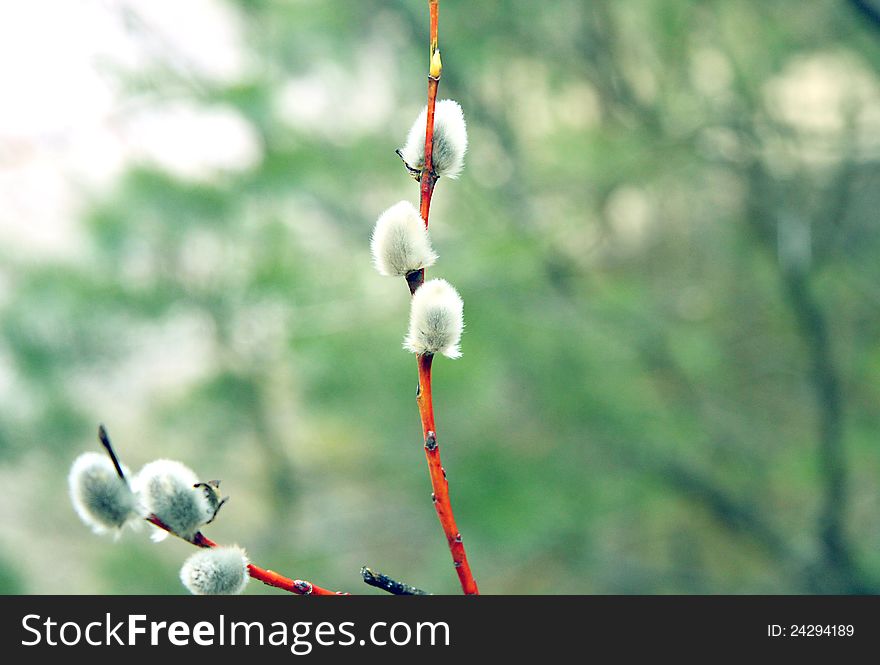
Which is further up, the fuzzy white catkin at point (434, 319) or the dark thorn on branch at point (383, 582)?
the fuzzy white catkin at point (434, 319)

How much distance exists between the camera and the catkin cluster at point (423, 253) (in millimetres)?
379

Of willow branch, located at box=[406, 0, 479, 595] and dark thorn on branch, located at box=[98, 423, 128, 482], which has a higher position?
willow branch, located at box=[406, 0, 479, 595]

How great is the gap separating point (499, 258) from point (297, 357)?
648 millimetres

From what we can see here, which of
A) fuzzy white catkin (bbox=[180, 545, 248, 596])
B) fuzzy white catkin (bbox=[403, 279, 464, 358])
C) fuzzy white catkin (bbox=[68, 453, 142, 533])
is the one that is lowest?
fuzzy white catkin (bbox=[180, 545, 248, 596])

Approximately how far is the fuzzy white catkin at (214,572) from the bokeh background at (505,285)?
1.46m

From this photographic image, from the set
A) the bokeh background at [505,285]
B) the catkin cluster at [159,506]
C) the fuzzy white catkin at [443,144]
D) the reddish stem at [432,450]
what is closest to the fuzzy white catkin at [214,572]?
the catkin cluster at [159,506]

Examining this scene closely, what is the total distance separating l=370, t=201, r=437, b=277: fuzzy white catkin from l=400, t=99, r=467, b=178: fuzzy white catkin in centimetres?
3

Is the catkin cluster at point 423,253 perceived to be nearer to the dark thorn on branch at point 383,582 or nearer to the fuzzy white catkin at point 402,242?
the fuzzy white catkin at point 402,242

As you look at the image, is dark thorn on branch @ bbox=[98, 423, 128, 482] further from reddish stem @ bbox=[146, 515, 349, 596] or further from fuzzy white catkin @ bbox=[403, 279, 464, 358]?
fuzzy white catkin @ bbox=[403, 279, 464, 358]

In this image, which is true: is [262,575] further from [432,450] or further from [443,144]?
[443,144]

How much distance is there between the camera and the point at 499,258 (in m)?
1.77

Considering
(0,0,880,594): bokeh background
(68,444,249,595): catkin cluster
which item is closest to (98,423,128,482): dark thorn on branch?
(68,444,249,595): catkin cluster

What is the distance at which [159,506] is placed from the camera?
350 mm

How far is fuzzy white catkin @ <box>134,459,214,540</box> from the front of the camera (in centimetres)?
35
